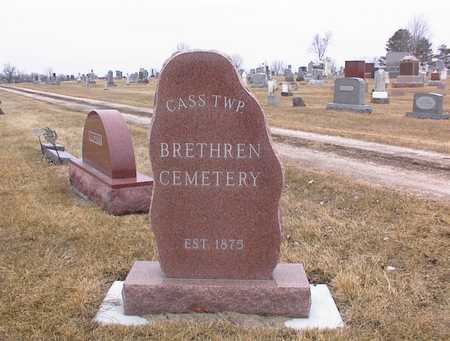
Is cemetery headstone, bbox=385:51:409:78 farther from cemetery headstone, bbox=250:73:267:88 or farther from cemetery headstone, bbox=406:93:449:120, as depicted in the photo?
cemetery headstone, bbox=406:93:449:120

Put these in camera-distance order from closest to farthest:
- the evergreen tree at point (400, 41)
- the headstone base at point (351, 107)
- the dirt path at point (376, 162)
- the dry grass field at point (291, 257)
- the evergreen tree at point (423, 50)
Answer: the dry grass field at point (291, 257) → the dirt path at point (376, 162) → the headstone base at point (351, 107) → the evergreen tree at point (423, 50) → the evergreen tree at point (400, 41)

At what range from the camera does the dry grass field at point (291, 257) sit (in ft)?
11.8

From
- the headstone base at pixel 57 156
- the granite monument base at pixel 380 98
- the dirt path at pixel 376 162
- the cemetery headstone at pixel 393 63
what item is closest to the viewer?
the dirt path at pixel 376 162

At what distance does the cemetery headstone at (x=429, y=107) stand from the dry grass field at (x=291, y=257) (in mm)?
11246

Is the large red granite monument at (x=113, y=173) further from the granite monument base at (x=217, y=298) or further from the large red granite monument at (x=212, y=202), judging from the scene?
the granite monument base at (x=217, y=298)

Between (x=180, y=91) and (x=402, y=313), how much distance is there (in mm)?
2335

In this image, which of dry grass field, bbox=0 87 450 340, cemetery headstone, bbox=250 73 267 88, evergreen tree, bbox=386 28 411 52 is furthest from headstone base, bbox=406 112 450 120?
evergreen tree, bbox=386 28 411 52

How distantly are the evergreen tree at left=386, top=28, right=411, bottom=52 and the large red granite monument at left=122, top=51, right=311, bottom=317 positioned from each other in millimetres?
71919

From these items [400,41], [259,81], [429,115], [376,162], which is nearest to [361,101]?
[429,115]

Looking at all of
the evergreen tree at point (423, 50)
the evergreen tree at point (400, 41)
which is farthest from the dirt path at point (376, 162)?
the evergreen tree at point (400, 41)

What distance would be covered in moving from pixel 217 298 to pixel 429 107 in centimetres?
1619

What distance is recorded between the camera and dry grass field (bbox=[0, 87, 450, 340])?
359 centimetres

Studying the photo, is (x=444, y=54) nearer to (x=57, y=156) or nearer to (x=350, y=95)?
(x=350, y=95)

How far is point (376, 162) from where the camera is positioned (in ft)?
31.5
